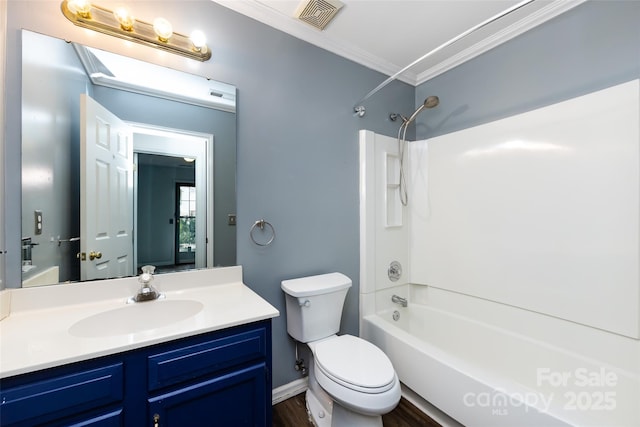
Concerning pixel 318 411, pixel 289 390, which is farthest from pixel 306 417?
pixel 289 390

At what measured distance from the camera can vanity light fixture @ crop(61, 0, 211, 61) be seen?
45.3 inches

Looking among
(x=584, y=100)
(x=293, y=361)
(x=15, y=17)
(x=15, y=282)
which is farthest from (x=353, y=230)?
(x=15, y=17)

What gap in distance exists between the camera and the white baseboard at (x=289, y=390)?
168 centimetres

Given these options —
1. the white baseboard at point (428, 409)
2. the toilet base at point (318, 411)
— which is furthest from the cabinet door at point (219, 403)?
the white baseboard at point (428, 409)

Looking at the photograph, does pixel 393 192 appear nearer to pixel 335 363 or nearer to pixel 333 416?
pixel 335 363

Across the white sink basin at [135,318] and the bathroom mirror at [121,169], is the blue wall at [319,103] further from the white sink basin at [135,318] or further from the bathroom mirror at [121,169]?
the white sink basin at [135,318]

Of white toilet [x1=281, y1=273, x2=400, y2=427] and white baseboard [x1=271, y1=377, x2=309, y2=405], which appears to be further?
white baseboard [x1=271, y1=377, x2=309, y2=405]

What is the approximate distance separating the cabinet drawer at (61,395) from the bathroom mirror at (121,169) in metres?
0.57

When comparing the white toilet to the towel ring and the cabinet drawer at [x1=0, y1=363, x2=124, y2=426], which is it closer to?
the towel ring

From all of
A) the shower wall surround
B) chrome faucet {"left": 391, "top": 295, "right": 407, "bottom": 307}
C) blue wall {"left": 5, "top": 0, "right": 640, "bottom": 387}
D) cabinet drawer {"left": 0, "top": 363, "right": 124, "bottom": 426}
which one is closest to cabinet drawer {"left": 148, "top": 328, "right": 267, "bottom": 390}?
cabinet drawer {"left": 0, "top": 363, "right": 124, "bottom": 426}

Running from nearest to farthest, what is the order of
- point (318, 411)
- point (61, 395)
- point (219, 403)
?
point (61, 395), point (219, 403), point (318, 411)

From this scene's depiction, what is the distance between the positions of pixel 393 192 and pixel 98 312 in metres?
2.03

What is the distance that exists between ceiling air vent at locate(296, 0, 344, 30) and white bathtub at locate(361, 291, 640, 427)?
206 centimetres

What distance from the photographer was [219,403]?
100 centimetres
